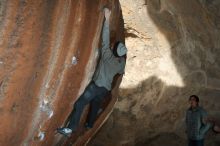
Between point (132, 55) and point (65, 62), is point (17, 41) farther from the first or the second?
point (132, 55)

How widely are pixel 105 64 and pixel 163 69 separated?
1382 millimetres

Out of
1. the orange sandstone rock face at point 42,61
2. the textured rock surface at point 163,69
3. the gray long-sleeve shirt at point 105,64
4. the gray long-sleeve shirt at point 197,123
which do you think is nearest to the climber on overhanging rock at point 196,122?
the gray long-sleeve shirt at point 197,123

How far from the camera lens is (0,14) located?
3.07 metres

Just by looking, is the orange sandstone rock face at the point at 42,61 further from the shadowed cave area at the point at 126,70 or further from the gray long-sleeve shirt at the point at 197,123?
the gray long-sleeve shirt at the point at 197,123

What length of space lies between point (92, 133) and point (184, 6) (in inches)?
79.7

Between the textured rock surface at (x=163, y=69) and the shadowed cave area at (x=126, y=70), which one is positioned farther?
the textured rock surface at (x=163, y=69)

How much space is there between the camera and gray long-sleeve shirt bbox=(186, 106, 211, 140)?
485cm

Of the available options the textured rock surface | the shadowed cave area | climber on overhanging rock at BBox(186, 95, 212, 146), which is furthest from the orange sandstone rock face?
climber on overhanging rock at BBox(186, 95, 212, 146)

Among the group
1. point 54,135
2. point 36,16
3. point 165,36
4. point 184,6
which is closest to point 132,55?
point 165,36

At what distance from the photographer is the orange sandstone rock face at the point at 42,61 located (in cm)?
319

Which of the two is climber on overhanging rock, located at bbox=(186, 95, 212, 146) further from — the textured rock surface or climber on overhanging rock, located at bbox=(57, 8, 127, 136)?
climber on overhanging rock, located at bbox=(57, 8, 127, 136)

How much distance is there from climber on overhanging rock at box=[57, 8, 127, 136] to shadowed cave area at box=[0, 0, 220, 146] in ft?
0.23

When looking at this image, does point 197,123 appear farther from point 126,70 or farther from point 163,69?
point 126,70

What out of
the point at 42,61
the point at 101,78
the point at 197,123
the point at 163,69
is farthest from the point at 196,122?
the point at 42,61
